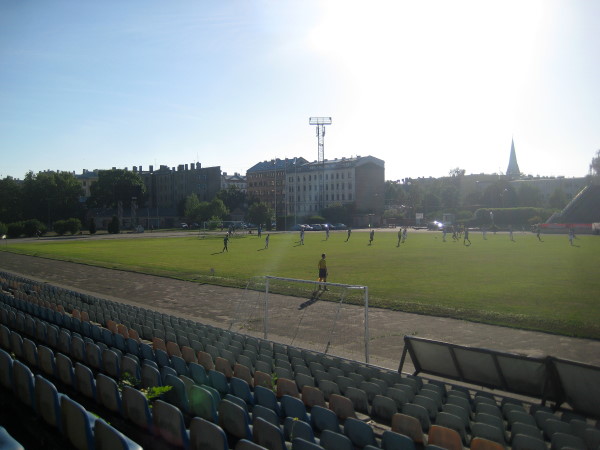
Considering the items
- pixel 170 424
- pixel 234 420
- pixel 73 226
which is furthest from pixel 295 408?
pixel 73 226

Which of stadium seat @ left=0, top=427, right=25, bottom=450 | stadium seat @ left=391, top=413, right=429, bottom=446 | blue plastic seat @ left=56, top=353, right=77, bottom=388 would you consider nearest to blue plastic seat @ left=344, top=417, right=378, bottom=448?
stadium seat @ left=391, top=413, right=429, bottom=446

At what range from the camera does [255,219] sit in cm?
10381

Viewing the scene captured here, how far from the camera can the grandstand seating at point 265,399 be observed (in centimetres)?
572

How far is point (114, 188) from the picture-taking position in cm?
11912

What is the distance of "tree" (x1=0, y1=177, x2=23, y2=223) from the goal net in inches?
4099

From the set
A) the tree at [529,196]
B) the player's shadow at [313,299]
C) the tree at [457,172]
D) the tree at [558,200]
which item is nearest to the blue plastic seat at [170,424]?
the player's shadow at [313,299]

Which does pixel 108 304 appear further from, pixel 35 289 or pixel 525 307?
pixel 525 307

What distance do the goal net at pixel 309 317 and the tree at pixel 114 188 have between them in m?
104

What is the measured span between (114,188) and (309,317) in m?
111

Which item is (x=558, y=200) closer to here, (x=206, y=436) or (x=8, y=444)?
(x=206, y=436)

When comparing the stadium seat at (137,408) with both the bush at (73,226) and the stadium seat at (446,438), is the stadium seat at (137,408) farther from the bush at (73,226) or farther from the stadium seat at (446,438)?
the bush at (73,226)

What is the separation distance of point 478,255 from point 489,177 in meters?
133

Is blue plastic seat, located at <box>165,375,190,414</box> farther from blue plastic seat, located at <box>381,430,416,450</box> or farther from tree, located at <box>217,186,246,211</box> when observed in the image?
tree, located at <box>217,186,246,211</box>

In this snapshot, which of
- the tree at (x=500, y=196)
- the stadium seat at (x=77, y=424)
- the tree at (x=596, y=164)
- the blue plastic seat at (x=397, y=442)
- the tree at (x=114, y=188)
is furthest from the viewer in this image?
the tree at (x=500, y=196)
